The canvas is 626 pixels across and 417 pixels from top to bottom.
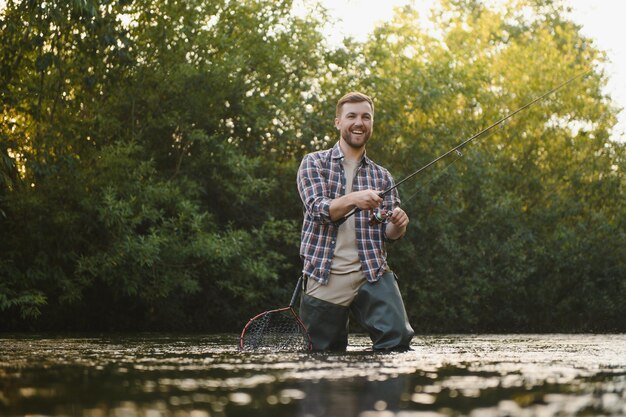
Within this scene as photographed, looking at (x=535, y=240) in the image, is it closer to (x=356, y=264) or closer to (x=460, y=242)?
(x=460, y=242)

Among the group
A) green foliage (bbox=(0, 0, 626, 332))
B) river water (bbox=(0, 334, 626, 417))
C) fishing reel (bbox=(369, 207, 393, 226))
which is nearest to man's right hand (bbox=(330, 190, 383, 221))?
fishing reel (bbox=(369, 207, 393, 226))

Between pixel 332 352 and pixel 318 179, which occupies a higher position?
pixel 318 179

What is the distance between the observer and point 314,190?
289 inches

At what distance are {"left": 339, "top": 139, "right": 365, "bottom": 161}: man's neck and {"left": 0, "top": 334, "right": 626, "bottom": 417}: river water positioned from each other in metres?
1.48

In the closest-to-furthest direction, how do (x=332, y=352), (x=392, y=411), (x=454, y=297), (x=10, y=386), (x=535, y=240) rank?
(x=392, y=411)
(x=10, y=386)
(x=332, y=352)
(x=454, y=297)
(x=535, y=240)

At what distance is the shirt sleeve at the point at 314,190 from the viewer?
23.5 feet

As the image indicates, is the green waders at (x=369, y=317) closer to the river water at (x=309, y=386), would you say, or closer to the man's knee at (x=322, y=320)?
the man's knee at (x=322, y=320)

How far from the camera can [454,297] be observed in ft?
67.7

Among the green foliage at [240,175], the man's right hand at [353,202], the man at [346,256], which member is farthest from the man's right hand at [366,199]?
the green foliage at [240,175]

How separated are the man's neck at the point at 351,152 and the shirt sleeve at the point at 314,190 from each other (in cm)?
21

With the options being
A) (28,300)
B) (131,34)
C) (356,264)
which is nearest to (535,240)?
(131,34)

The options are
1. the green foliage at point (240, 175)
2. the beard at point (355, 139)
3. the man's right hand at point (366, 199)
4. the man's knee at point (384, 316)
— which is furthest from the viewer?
the green foliage at point (240, 175)

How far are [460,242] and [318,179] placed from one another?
562 inches

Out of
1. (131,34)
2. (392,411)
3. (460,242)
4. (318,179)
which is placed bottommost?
(392,411)
